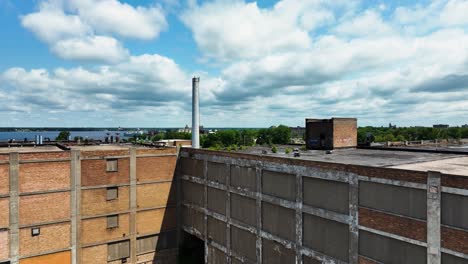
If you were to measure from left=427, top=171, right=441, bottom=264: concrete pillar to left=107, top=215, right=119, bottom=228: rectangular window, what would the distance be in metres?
28.5

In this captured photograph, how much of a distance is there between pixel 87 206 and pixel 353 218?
83.5 feet

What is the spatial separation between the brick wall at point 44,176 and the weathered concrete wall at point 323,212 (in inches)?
506

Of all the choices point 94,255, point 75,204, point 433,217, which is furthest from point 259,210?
point 94,255

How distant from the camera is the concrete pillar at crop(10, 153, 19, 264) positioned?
28516 millimetres

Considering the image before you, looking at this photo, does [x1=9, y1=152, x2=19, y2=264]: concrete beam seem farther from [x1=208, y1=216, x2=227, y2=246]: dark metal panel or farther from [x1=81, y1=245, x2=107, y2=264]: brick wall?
[x1=208, y1=216, x2=227, y2=246]: dark metal panel

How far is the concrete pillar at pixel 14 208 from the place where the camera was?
28516 millimetres

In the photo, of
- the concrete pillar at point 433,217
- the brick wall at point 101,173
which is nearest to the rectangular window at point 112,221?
the brick wall at point 101,173

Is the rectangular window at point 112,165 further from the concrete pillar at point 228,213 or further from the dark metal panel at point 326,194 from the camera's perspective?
the dark metal panel at point 326,194

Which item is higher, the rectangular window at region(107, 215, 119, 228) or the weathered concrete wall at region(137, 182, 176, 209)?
the weathered concrete wall at region(137, 182, 176, 209)

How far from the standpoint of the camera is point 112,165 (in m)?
33.6

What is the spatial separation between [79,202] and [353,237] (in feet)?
84.0

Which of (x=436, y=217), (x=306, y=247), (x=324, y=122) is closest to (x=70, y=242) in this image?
(x=306, y=247)

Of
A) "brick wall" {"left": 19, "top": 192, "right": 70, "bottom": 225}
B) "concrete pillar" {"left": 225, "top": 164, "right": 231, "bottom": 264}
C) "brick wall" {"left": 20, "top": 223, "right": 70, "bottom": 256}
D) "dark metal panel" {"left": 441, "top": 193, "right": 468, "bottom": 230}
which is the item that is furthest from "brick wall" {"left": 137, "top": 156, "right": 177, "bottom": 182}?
"dark metal panel" {"left": 441, "top": 193, "right": 468, "bottom": 230}

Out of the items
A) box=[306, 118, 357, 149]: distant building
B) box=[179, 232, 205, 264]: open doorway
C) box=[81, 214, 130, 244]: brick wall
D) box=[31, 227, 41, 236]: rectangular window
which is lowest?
box=[179, 232, 205, 264]: open doorway
